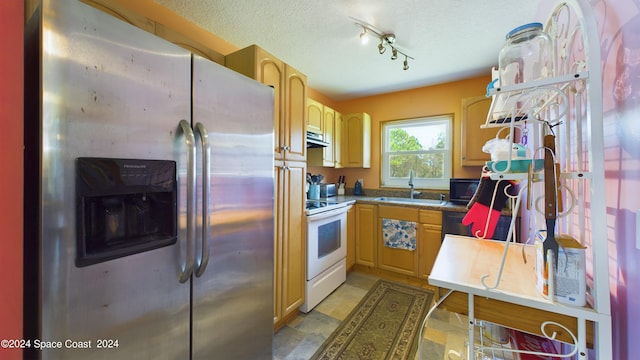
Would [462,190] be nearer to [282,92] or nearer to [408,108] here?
[408,108]

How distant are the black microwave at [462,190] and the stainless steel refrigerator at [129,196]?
2.41 metres

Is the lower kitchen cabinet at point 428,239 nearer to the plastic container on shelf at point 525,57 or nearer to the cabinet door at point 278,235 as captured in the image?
the cabinet door at point 278,235

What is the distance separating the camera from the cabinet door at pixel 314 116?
8.96ft

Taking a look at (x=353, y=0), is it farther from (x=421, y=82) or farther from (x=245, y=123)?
(x=421, y=82)

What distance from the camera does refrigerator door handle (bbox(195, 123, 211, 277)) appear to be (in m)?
0.96

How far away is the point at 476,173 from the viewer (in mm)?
2848

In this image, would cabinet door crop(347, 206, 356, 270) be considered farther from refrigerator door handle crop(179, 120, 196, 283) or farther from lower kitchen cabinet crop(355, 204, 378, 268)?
refrigerator door handle crop(179, 120, 196, 283)

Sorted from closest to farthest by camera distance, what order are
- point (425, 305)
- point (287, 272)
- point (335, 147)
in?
point (287, 272), point (425, 305), point (335, 147)

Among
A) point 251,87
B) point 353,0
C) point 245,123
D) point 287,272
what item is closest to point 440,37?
point 353,0

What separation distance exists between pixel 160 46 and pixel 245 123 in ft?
1.44

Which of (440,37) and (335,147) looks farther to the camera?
(335,147)

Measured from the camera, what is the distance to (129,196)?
799 millimetres

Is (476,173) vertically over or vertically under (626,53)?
under
